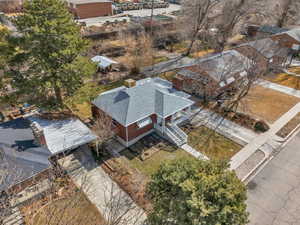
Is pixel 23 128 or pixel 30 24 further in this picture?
pixel 23 128

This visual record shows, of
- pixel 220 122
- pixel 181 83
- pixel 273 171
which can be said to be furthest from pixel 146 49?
pixel 273 171

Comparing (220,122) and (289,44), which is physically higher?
(289,44)

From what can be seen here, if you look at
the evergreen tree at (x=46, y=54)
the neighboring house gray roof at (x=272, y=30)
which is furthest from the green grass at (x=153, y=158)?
the neighboring house gray roof at (x=272, y=30)

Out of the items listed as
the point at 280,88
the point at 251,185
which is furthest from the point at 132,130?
the point at 280,88

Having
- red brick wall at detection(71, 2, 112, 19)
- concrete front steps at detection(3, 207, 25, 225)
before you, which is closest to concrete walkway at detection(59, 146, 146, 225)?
concrete front steps at detection(3, 207, 25, 225)

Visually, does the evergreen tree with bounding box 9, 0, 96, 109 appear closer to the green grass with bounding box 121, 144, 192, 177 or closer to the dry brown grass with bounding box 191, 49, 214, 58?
the green grass with bounding box 121, 144, 192, 177

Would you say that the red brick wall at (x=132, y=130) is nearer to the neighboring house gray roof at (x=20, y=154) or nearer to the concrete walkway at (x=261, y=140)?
the neighboring house gray roof at (x=20, y=154)

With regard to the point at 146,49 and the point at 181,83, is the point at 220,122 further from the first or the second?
the point at 146,49

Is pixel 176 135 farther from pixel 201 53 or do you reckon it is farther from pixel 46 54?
pixel 201 53
